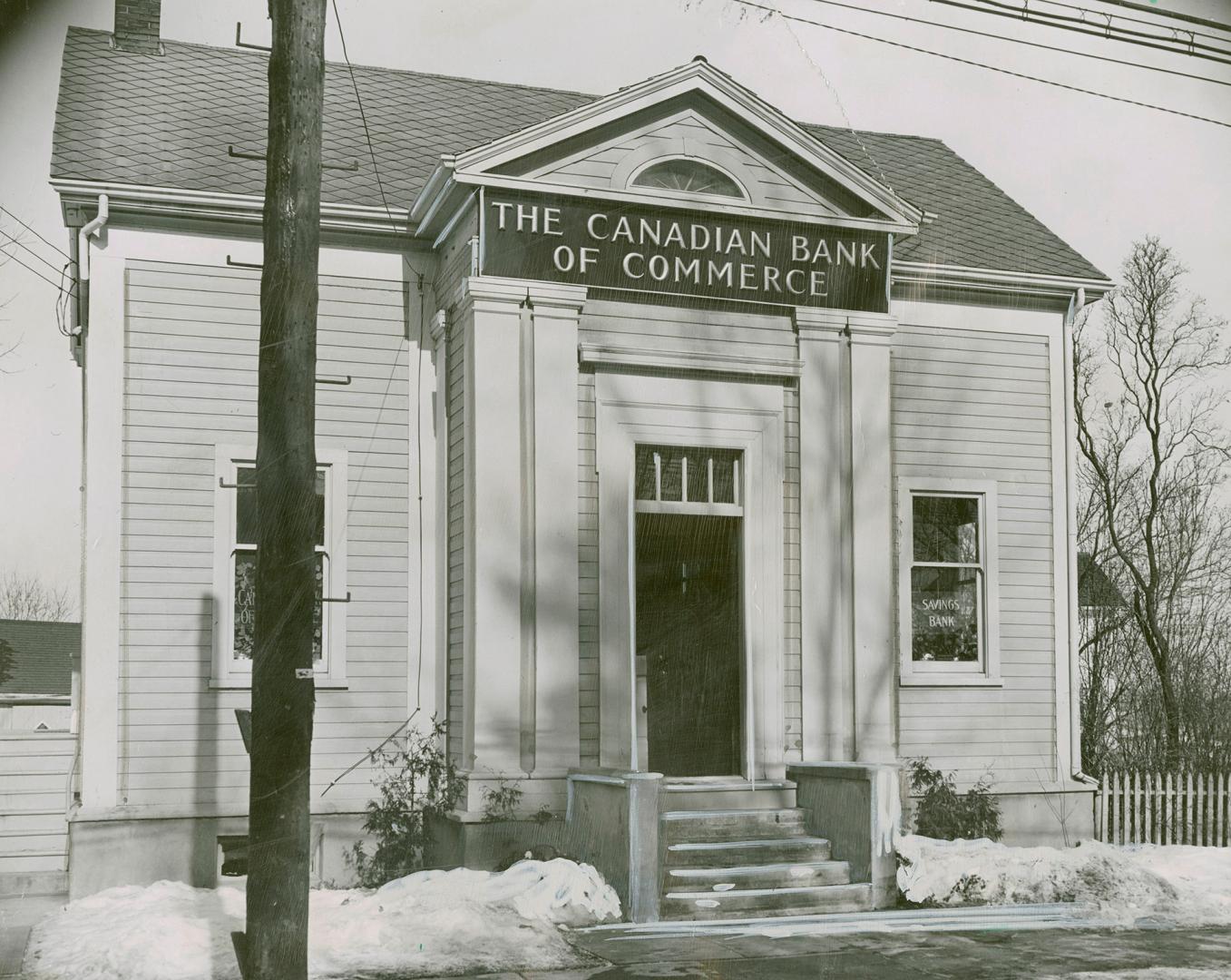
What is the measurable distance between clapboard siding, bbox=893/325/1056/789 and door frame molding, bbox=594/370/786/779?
6.29 feet

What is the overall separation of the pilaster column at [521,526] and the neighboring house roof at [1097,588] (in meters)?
17.6

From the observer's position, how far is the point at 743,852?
10.9 meters

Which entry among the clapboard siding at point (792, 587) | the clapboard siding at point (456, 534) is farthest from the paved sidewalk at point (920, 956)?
the clapboard siding at point (456, 534)

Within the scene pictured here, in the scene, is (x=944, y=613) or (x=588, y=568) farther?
(x=944, y=613)

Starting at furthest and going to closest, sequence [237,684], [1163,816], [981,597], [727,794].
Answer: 1. [1163,816]
2. [981,597]
3. [727,794]
4. [237,684]

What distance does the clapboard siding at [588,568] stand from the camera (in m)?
11.4

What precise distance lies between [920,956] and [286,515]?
16.6 ft

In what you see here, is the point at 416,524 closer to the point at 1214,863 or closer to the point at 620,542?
the point at 620,542

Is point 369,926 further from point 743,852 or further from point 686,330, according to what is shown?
point 686,330

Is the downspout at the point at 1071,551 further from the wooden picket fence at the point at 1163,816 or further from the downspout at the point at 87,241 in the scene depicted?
the downspout at the point at 87,241

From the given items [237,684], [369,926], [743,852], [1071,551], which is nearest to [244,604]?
[237,684]

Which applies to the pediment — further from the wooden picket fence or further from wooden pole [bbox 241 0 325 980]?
the wooden picket fence

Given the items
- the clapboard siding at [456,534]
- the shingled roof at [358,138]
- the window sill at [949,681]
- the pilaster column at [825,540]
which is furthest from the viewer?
the window sill at [949,681]

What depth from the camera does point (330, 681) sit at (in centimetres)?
1177
